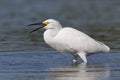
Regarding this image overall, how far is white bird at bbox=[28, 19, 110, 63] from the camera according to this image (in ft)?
52.3

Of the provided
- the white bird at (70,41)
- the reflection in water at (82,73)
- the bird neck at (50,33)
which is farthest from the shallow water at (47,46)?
the bird neck at (50,33)

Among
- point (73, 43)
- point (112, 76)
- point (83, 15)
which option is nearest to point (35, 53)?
point (73, 43)

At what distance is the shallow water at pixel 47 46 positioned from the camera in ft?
46.5

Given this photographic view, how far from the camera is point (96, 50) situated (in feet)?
53.1

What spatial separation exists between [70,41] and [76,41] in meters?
0.16

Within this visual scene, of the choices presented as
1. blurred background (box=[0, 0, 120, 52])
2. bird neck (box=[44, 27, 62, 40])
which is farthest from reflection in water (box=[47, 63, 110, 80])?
blurred background (box=[0, 0, 120, 52])

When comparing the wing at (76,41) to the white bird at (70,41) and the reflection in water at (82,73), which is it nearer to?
the white bird at (70,41)

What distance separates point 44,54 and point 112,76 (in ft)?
12.4

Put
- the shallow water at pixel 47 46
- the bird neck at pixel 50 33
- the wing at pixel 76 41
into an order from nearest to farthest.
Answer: the shallow water at pixel 47 46
the wing at pixel 76 41
the bird neck at pixel 50 33

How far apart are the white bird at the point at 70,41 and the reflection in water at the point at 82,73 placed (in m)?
0.57

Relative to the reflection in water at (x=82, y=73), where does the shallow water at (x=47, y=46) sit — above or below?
above

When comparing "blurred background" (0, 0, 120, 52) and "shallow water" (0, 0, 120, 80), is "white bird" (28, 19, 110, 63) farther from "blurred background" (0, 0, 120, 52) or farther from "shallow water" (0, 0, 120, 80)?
"blurred background" (0, 0, 120, 52)

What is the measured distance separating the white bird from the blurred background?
1739mm

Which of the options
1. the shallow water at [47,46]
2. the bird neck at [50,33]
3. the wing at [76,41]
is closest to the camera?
the shallow water at [47,46]
